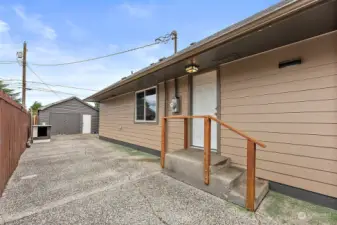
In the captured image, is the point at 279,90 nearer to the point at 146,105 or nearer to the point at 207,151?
the point at 207,151

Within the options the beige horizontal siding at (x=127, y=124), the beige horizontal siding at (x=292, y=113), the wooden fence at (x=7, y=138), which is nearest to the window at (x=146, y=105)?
the beige horizontal siding at (x=127, y=124)

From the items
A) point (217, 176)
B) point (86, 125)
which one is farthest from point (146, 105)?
point (86, 125)

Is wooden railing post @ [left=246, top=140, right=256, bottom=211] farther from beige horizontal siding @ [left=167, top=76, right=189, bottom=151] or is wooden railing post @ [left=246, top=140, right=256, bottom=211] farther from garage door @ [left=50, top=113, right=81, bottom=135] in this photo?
garage door @ [left=50, top=113, right=81, bottom=135]

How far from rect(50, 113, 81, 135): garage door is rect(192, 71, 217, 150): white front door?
43.9ft

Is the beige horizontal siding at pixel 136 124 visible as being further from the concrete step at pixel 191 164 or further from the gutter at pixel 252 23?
the gutter at pixel 252 23

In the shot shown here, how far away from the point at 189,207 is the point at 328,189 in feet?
5.92

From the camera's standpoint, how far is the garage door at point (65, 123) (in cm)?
1344

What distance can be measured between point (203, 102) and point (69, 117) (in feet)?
45.4

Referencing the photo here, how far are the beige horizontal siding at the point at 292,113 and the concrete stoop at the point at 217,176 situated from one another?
34 centimetres


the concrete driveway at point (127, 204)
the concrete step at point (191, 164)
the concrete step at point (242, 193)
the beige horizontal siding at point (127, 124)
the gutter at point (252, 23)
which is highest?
the gutter at point (252, 23)

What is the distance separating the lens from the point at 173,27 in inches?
373

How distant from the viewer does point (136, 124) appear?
628 centimetres

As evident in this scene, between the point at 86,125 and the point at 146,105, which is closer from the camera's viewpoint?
the point at 146,105

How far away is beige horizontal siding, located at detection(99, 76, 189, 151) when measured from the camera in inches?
176
